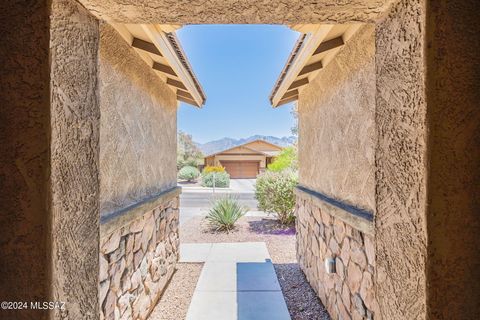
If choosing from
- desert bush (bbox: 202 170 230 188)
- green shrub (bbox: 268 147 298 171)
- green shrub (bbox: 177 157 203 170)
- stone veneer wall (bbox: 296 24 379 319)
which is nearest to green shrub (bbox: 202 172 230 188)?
desert bush (bbox: 202 170 230 188)

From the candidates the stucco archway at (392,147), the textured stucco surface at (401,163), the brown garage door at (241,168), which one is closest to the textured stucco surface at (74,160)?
the stucco archway at (392,147)

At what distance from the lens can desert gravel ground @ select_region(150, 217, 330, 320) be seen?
3.47 metres

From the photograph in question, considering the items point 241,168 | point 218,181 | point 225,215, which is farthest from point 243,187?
point 225,215

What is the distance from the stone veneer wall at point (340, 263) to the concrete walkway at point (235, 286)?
0.63 m

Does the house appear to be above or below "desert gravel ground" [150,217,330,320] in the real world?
above

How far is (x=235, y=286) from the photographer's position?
3.99 metres

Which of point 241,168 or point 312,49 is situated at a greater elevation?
point 312,49

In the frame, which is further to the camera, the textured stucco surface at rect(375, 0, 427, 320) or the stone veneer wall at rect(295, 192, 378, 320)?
the stone veneer wall at rect(295, 192, 378, 320)

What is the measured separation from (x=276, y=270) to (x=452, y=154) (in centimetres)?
425

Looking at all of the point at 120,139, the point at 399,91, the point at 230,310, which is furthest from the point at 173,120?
the point at 399,91

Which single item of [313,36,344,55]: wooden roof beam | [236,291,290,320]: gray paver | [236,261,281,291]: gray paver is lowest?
[236,291,290,320]: gray paver

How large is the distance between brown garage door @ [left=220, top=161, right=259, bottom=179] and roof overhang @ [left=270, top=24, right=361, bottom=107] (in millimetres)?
25800

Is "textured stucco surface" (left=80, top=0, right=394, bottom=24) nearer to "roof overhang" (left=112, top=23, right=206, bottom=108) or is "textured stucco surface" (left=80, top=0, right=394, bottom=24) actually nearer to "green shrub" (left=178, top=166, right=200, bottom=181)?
"roof overhang" (left=112, top=23, right=206, bottom=108)

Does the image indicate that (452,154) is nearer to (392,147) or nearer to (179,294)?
(392,147)
